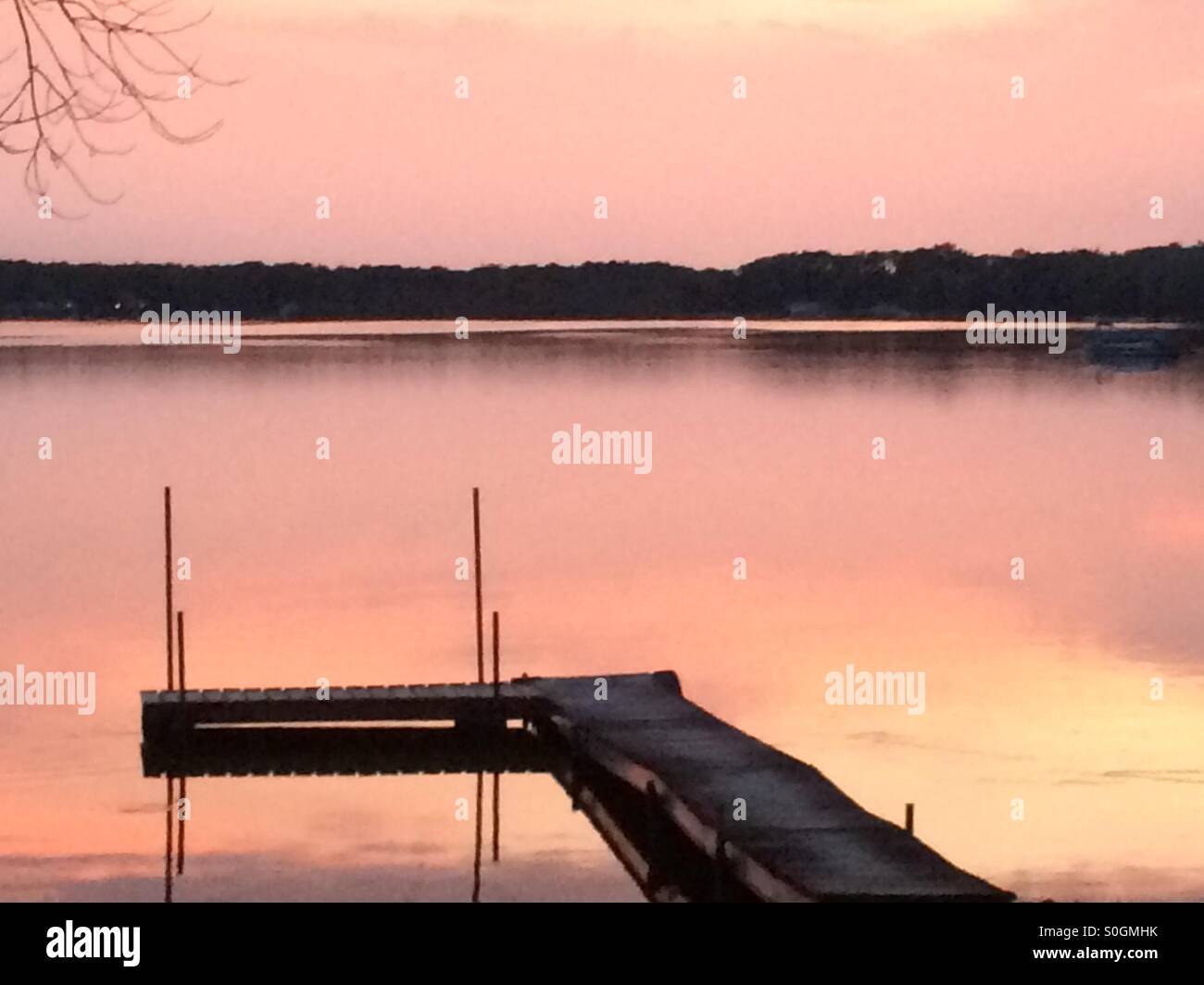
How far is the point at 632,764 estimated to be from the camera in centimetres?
1451

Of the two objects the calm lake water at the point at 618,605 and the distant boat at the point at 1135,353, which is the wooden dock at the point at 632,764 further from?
the distant boat at the point at 1135,353

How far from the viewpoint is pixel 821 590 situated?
30531 millimetres

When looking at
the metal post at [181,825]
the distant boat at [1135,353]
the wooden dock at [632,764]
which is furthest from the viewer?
the distant boat at [1135,353]

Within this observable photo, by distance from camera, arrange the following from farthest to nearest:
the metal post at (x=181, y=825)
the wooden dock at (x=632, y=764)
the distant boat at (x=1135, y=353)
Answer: the distant boat at (x=1135, y=353)
the metal post at (x=181, y=825)
the wooden dock at (x=632, y=764)

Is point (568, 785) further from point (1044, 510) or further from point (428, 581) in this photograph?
point (1044, 510)

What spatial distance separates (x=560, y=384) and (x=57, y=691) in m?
64.3

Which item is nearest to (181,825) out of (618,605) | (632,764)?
(632,764)

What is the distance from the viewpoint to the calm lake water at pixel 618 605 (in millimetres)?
16031

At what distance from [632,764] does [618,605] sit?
1471 cm

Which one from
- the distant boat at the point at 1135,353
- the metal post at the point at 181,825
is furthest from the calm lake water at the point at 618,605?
the distant boat at the point at 1135,353

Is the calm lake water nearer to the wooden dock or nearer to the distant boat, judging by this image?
the wooden dock

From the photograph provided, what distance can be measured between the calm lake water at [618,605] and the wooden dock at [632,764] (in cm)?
28

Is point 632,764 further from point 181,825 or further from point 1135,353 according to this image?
point 1135,353
